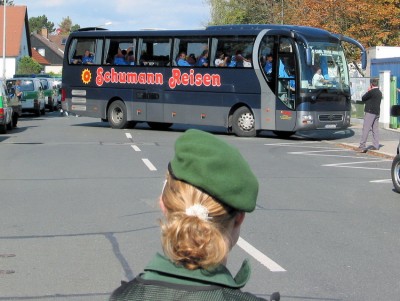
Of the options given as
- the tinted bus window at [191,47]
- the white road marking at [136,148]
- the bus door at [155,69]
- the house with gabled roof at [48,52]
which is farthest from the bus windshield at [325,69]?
the house with gabled roof at [48,52]

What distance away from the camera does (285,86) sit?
24672 mm

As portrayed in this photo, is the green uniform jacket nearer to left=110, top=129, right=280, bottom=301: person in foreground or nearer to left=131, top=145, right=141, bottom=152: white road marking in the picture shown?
left=110, top=129, right=280, bottom=301: person in foreground

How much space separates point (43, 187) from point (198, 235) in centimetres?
1164

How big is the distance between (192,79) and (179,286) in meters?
24.8

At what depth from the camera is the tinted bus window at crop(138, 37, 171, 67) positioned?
27734 mm

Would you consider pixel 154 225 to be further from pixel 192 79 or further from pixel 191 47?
pixel 191 47

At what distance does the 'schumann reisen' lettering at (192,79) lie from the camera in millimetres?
26250

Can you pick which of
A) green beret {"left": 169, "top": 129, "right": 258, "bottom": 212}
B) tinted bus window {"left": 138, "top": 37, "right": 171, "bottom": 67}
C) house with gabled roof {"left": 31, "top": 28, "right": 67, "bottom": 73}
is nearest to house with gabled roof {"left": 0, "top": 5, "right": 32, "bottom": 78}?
house with gabled roof {"left": 31, "top": 28, "right": 67, "bottom": 73}

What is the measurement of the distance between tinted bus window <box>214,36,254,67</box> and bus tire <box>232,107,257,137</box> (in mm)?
1413

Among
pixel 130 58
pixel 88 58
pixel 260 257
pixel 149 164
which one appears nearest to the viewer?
pixel 260 257

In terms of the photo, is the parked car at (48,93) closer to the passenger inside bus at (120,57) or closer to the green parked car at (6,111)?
the green parked car at (6,111)

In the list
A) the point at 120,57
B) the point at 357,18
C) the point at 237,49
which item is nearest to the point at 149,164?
the point at 237,49

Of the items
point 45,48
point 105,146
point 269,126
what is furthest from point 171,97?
point 45,48

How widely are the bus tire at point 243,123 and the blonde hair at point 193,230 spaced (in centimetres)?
2322
